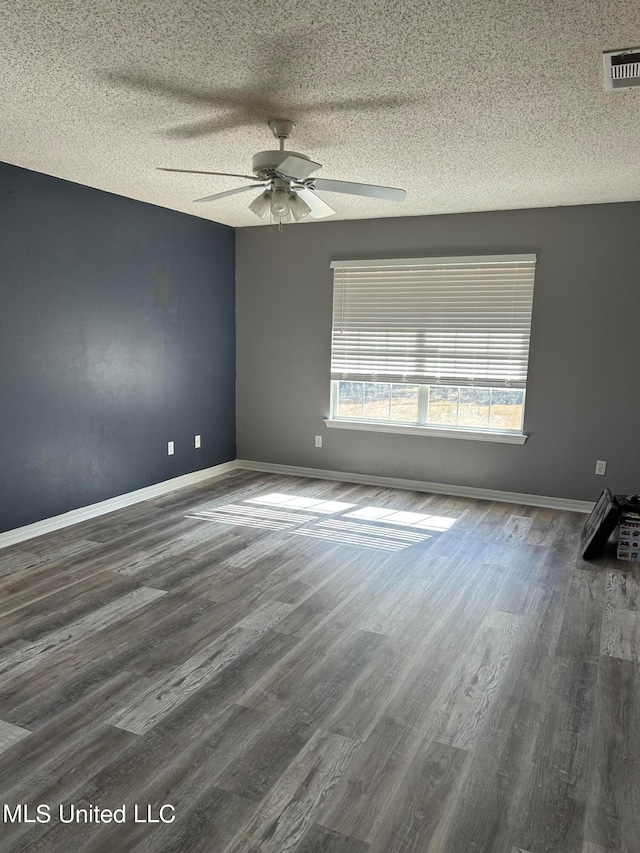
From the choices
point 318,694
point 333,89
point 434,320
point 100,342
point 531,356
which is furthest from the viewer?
point 434,320

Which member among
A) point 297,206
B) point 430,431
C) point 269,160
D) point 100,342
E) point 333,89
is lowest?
point 430,431

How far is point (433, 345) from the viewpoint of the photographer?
5.48 meters

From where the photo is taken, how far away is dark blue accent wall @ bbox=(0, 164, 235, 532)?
4.04 metres

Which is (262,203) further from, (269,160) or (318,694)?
(318,694)

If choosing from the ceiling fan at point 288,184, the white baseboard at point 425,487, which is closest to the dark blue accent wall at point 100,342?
the white baseboard at point 425,487

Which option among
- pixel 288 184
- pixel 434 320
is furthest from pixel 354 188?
pixel 434 320

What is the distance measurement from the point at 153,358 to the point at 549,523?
3546 millimetres

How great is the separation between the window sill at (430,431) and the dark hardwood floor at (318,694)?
121cm

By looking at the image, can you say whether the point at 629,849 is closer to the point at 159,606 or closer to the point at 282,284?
the point at 159,606

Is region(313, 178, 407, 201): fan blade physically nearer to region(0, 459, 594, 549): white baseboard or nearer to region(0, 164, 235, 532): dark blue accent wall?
region(0, 164, 235, 532): dark blue accent wall

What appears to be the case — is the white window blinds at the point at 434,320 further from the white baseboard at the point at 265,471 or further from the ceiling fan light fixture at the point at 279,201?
the ceiling fan light fixture at the point at 279,201

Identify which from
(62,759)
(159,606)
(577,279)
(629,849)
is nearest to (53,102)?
(159,606)

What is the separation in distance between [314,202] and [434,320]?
220 cm

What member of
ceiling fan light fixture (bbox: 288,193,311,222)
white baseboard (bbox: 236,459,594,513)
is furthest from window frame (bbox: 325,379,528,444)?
ceiling fan light fixture (bbox: 288,193,311,222)
